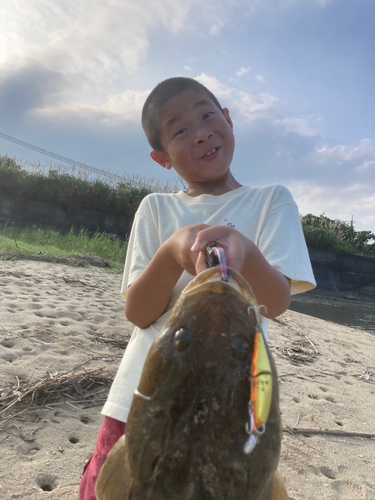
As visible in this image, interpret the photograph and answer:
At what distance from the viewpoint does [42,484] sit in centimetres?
259

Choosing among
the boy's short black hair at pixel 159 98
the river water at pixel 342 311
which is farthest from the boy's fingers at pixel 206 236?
the river water at pixel 342 311

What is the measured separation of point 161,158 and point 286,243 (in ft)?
3.97

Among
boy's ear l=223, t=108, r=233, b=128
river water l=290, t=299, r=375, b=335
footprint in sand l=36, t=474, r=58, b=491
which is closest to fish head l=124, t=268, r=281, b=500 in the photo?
boy's ear l=223, t=108, r=233, b=128

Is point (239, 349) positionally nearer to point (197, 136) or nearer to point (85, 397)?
point (197, 136)

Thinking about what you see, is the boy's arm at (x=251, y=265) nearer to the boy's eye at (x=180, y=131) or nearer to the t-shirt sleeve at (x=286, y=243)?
the t-shirt sleeve at (x=286, y=243)

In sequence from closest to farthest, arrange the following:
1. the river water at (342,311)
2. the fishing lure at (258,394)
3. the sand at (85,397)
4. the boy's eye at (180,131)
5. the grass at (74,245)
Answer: the fishing lure at (258,394) < the boy's eye at (180,131) < the sand at (85,397) < the grass at (74,245) < the river water at (342,311)

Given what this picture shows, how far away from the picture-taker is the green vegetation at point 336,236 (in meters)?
25.7

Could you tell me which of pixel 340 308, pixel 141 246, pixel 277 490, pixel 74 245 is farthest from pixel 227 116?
pixel 340 308

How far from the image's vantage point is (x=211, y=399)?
1.01 metres

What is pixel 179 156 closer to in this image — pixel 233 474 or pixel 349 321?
pixel 233 474

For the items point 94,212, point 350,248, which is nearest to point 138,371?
point 94,212

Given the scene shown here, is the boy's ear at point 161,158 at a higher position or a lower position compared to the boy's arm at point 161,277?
higher

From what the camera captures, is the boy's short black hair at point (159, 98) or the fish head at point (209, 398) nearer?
the fish head at point (209, 398)

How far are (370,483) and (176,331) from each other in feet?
10.8
